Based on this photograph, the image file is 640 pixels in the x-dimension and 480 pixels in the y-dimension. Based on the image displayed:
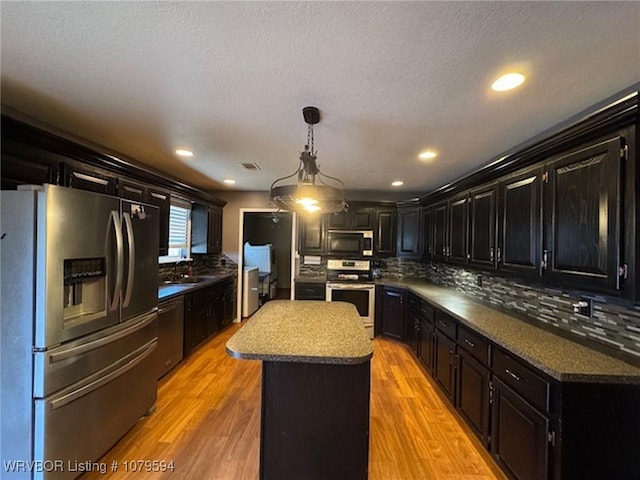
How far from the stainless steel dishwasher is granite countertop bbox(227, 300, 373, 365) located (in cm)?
123

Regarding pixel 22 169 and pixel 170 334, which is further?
pixel 170 334

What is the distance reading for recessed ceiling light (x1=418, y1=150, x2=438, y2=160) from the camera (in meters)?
2.97

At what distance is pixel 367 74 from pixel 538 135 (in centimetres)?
172

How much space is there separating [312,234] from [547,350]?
368cm

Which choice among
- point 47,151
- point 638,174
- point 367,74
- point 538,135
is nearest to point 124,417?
point 47,151

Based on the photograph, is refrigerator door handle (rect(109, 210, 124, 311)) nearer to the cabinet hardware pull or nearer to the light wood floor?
the light wood floor

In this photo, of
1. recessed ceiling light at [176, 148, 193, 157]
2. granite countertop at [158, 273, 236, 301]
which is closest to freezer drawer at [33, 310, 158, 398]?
granite countertop at [158, 273, 236, 301]

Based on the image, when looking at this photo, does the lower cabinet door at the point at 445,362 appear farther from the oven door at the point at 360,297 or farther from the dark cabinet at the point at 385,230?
the dark cabinet at the point at 385,230

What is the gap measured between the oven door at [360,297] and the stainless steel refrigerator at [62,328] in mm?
2942

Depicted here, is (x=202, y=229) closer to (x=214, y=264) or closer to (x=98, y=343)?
(x=214, y=264)

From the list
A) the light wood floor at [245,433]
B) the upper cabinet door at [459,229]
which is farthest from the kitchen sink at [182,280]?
the upper cabinet door at [459,229]

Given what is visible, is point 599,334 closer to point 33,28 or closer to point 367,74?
point 367,74

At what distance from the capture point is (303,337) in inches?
73.0

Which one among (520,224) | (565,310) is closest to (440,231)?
(520,224)
